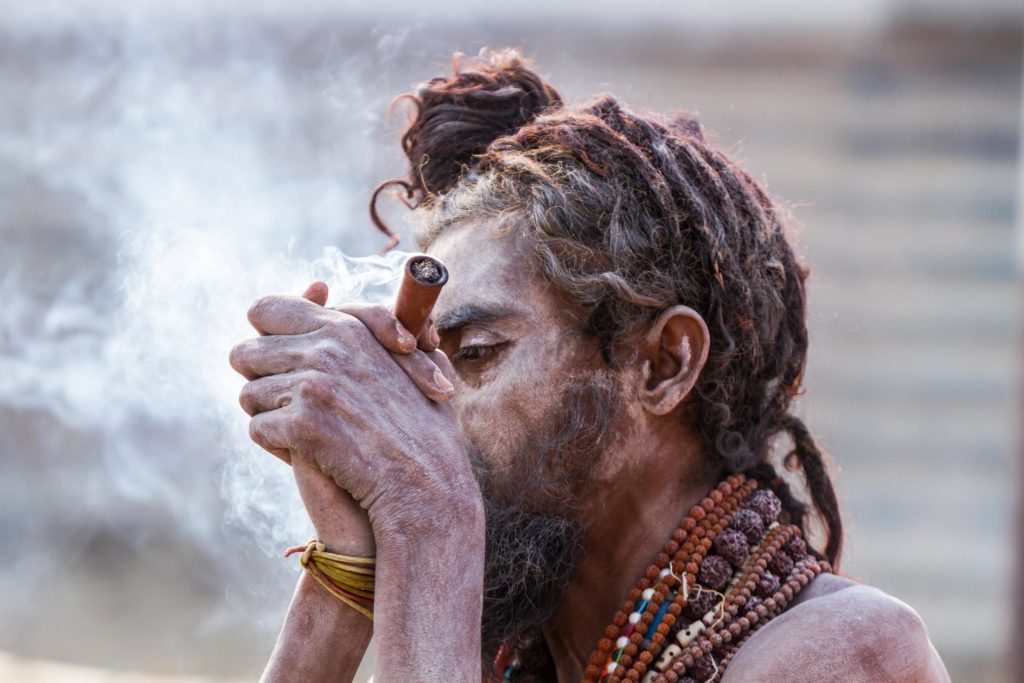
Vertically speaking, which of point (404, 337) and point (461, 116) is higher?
point (461, 116)

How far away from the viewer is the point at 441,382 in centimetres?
244

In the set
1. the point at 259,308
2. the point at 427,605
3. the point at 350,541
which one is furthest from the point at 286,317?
the point at 427,605

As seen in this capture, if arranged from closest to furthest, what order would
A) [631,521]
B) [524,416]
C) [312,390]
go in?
[312,390] → [524,416] → [631,521]

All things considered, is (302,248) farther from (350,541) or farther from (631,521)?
(350,541)

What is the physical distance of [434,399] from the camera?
2447 millimetres

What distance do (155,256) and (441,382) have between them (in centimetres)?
158

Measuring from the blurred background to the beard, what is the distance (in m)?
0.61

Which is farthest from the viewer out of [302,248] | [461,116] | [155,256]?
[302,248]

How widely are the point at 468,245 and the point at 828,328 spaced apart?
600cm

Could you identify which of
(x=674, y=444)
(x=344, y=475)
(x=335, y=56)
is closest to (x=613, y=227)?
(x=674, y=444)

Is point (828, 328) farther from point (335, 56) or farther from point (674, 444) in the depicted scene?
point (674, 444)

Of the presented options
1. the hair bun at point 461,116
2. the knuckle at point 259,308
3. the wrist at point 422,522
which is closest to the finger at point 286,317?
the knuckle at point 259,308

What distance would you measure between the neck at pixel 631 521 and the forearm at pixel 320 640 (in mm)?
579

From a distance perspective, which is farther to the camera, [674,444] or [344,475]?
[674,444]
